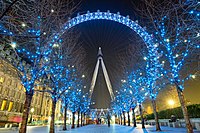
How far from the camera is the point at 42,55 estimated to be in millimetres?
12750

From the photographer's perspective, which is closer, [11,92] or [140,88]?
[140,88]

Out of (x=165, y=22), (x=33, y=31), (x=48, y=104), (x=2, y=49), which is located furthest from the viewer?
(x=48, y=104)

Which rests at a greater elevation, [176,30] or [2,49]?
[2,49]

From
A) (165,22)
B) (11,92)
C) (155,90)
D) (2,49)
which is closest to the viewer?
(165,22)

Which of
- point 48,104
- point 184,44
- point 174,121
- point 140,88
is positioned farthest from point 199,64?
point 48,104

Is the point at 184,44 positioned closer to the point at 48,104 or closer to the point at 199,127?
the point at 199,127

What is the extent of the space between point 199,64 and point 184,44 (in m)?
2.04

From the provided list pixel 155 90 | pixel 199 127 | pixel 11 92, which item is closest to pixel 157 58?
pixel 155 90

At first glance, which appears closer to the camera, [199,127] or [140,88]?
[199,127]

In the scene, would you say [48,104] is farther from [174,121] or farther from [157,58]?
[157,58]

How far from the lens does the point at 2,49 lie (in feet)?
126

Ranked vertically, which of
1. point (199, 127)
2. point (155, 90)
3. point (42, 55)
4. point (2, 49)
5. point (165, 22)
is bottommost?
point (199, 127)

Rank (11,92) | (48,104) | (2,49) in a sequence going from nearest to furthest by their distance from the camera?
(2,49) < (11,92) < (48,104)

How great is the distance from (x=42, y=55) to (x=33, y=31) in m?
2.13
